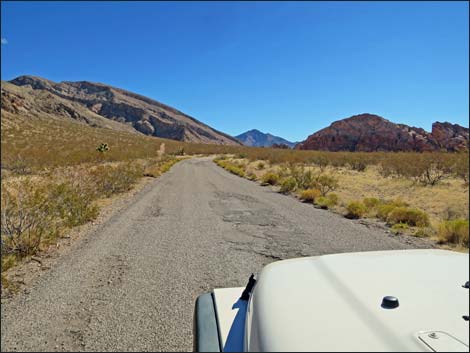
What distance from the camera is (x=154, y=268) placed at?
17.5ft

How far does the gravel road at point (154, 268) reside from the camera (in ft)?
11.4

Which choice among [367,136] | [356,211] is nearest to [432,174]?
[356,211]

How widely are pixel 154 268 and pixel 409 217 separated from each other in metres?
6.81

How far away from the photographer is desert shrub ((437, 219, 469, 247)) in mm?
7070

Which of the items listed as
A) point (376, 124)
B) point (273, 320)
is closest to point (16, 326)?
point (273, 320)

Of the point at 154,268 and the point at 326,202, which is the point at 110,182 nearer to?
the point at 326,202

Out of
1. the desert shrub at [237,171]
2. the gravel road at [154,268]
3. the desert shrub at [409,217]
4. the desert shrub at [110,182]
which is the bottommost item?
the gravel road at [154,268]

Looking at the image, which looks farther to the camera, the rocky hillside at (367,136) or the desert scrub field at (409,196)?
the rocky hillside at (367,136)

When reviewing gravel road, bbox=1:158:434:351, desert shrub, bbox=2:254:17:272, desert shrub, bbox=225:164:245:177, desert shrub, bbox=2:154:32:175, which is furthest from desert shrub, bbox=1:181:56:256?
desert shrub, bbox=225:164:245:177

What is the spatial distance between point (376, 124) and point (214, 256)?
98.1m

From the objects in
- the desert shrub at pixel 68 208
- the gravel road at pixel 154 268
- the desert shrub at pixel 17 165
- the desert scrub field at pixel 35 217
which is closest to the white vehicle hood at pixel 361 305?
the gravel road at pixel 154 268

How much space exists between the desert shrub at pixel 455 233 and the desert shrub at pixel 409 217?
1.15 m

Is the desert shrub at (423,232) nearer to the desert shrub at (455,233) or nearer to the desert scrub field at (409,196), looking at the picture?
the desert scrub field at (409,196)

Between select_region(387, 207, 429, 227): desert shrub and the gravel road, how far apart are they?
1.12m
